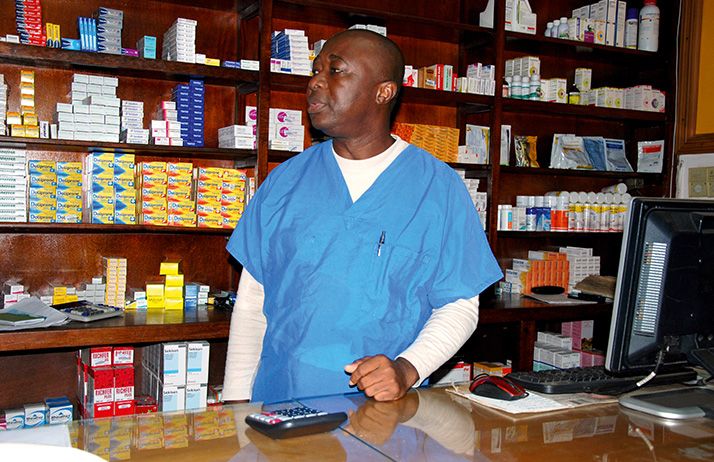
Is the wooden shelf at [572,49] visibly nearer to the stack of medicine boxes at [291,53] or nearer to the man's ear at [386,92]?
the stack of medicine boxes at [291,53]

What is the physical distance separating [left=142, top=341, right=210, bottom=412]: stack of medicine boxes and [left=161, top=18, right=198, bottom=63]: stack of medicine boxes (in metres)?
1.29

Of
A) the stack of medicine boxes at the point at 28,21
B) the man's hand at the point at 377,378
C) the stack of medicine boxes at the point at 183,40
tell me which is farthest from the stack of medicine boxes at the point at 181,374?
the man's hand at the point at 377,378

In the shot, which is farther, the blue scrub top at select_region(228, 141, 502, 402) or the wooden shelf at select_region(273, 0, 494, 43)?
the wooden shelf at select_region(273, 0, 494, 43)

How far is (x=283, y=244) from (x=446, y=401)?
569 mm

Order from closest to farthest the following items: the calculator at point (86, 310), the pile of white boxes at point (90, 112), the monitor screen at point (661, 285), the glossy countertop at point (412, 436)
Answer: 1. the glossy countertop at point (412, 436)
2. the monitor screen at point (661, 285)
3. the calculator at point (86, 310)
4. the pile of white boxes at point (90, 112)

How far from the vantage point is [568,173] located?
14.3 ft

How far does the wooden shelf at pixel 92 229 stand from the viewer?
312 cm

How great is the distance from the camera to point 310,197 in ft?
6.15

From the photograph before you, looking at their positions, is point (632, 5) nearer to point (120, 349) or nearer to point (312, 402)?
point (120, 349)

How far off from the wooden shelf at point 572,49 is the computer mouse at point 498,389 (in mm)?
2853

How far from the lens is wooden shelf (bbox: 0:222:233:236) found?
312 cm

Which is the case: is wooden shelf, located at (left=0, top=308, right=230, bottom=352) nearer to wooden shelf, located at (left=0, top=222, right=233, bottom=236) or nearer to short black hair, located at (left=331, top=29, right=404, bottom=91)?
wooden shelf, located at (left=0, top=222, right=233, bottom=236)

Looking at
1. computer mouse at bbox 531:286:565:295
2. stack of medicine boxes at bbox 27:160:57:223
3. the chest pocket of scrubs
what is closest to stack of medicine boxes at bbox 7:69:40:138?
stack of medicine boxes at bbox 27:160:57:223

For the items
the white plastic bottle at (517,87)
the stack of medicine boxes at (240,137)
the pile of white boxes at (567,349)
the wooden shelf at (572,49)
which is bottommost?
the pile of white boxes at (567,349)
